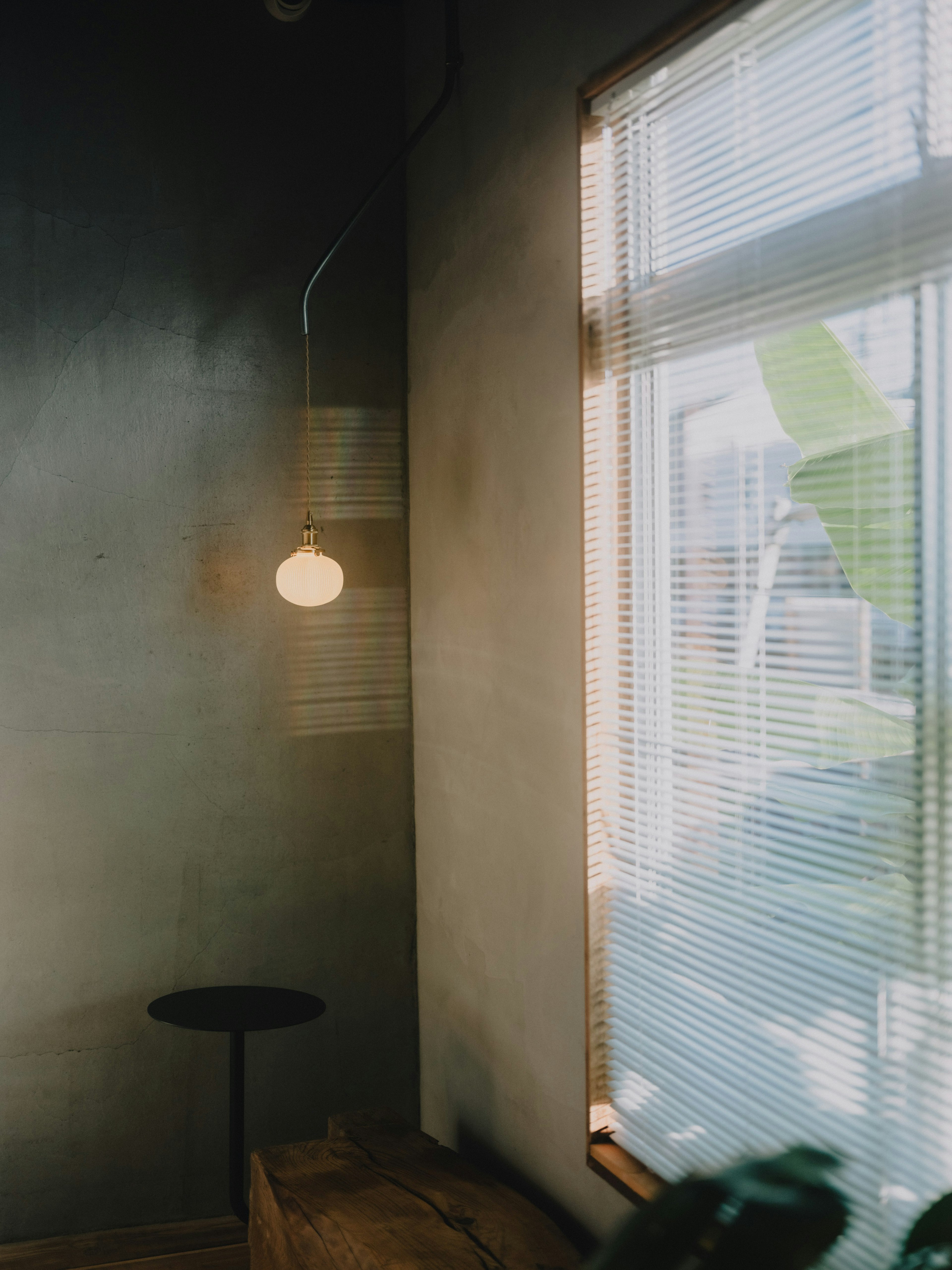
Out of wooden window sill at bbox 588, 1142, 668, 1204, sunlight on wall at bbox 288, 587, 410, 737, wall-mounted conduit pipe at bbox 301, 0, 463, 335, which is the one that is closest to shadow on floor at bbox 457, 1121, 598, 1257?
wooden window sill at bbox 588, 1142, 668, 1204

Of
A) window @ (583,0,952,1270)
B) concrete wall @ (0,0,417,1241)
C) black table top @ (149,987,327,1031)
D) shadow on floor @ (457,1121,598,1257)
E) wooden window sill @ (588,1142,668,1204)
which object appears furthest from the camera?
concrete wall @ (0,0,417,1241)

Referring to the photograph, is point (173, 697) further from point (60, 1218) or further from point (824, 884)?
point (824, 884)

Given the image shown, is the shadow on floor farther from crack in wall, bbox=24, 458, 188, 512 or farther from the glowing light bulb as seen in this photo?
crack in wall, bbox=24, 458, 188, 512

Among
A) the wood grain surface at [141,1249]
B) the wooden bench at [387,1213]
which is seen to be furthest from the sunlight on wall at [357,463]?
the wood grain surface at [141,1249]

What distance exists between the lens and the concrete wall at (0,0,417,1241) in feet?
9.16

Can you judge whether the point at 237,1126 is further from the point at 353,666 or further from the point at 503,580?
the point at 503,580

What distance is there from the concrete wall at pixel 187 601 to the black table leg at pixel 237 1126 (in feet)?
1.41

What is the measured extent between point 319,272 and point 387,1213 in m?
2.28

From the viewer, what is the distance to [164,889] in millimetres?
2902

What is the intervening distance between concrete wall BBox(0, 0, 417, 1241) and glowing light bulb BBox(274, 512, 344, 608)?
0.41 m

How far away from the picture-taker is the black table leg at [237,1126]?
2463 mm

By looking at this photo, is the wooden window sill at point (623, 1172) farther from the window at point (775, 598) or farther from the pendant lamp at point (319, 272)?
the pendant lamp at point (319, 272)

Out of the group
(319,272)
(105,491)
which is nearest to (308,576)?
(105,491)

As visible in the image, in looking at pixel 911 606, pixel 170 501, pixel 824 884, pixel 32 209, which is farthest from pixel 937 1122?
pixel 32 209
